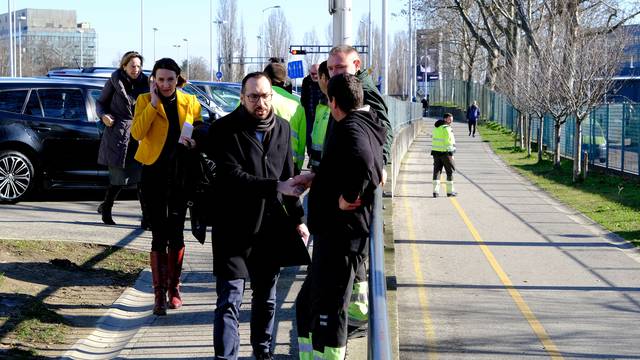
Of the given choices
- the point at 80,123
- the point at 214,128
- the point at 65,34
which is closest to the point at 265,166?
the point at 214,128

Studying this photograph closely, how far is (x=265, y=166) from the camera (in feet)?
19.8

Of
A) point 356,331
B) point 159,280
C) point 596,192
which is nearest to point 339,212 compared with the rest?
point 356,331

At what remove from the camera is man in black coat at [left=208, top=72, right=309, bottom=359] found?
5824mm

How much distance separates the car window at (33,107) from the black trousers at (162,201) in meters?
7.30

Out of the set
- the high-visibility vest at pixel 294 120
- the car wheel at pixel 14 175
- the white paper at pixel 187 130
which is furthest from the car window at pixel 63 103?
the white paper at pixel 187 130

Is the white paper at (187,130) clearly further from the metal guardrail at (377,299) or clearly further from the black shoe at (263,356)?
the metal guardrail at (377,299)

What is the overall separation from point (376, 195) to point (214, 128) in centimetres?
109

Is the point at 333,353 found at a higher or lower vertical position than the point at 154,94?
lower

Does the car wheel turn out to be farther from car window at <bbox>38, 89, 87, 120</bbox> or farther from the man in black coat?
the man in black coat

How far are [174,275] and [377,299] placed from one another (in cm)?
416

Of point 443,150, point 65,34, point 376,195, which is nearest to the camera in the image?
point 376,195

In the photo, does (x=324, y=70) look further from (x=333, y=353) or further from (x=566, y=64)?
(x=566, y=64)

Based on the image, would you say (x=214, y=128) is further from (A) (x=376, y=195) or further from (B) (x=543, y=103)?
(B) (x=543, y=103)

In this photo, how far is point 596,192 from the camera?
23016 millimetres
